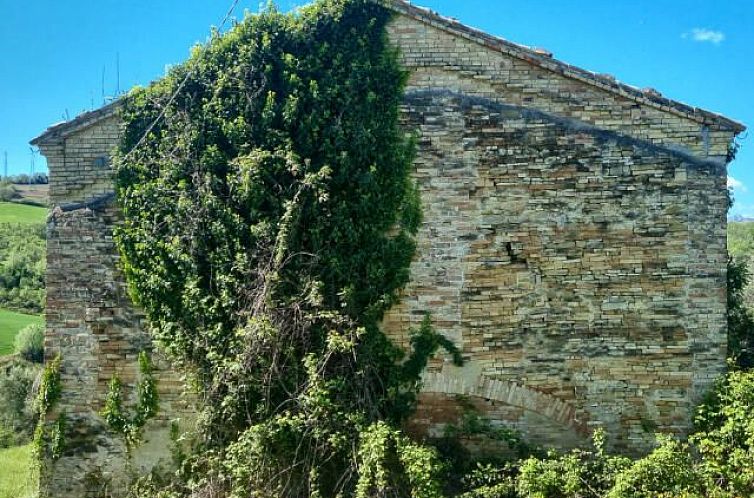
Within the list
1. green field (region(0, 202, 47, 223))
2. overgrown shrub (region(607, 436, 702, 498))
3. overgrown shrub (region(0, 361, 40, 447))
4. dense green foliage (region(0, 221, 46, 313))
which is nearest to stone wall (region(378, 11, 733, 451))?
overgrown shrub (region(607, 436, 702, 498))

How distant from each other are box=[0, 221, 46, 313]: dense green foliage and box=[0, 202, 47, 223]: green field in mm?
1169

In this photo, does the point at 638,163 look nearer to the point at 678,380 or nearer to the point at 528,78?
the point at 528,78

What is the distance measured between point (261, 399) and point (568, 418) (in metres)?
4.29

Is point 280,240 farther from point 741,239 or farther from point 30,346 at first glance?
point 741,239

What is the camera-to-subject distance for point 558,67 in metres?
7.73

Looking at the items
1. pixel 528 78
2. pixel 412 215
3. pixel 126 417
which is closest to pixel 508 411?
pixel 412 215

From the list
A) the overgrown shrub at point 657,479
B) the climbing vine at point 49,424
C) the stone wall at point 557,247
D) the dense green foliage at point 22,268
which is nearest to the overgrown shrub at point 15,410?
the dense green foliage at point 22,268

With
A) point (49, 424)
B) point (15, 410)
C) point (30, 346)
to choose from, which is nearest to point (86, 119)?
point (49, 424)

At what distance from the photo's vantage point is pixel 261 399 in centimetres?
738

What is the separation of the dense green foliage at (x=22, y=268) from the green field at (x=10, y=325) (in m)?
1.08

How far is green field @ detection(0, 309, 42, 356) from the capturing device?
2583cm

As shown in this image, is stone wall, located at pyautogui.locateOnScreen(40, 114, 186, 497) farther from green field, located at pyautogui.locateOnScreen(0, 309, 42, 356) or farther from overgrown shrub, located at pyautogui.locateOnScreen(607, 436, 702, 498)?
green field, located at pyautogui.locateOnScreen(0, 309, 42, 356)

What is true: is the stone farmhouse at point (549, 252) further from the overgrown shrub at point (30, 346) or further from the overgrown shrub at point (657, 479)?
the overgrown shrub at point (30, 346)

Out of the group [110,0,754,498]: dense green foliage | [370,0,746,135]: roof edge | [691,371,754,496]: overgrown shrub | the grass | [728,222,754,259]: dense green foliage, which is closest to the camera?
[691,371,754,496]: overgrown shrub
